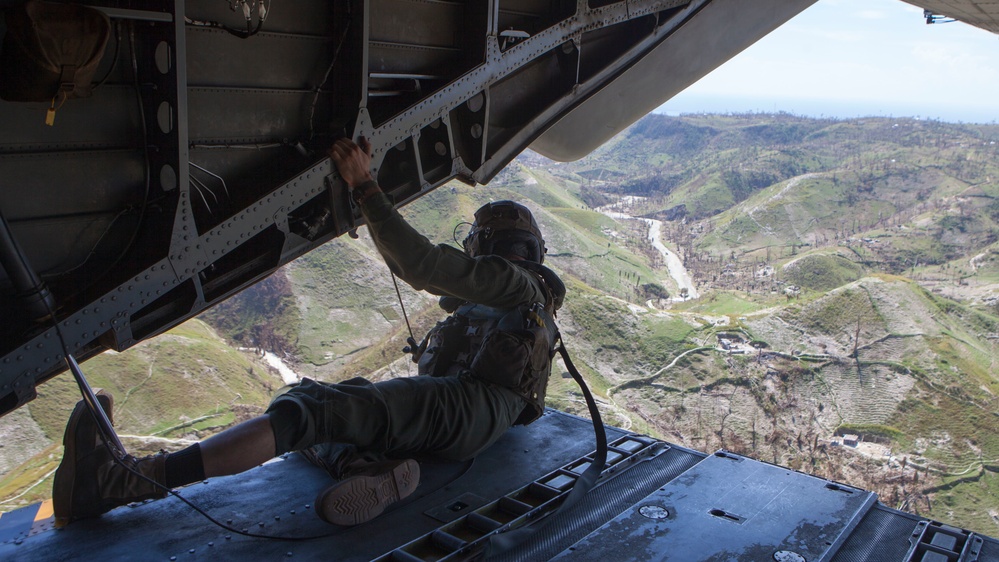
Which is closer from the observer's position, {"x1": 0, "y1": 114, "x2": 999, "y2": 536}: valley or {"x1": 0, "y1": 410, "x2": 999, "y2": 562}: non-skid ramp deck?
{"x1": 0, "y1": 410, "x2": 999, "y2": 562}: non-skid ramp deck

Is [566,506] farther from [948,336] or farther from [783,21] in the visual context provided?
[948,336]

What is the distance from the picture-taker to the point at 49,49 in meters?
2.48

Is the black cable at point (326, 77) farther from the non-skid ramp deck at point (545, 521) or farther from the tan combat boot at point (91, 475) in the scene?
the non-skid ramp deck at point (545, 521)

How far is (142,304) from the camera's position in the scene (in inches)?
124

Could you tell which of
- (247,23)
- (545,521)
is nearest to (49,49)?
(247,23)

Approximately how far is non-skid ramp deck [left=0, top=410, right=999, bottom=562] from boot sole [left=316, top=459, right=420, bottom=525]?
0.09 metres

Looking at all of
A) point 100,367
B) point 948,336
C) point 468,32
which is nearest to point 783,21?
point 468,32

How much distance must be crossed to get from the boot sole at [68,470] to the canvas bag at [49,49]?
56.7 inches

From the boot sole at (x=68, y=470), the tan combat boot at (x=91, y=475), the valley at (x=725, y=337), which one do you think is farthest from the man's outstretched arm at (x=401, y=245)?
the valley at (x=725, y=337)

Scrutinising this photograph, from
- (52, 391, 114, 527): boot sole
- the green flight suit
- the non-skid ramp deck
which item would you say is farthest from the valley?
(52, 391, 114, 527): boot sole

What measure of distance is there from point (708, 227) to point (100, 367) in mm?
30831

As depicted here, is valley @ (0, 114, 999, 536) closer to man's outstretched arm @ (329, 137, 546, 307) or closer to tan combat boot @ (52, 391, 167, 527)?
man's outstretched arm @ (329, 137, 546, 307)

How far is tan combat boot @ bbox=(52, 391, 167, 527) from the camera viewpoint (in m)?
3.22

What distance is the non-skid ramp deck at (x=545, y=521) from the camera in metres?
3.27
